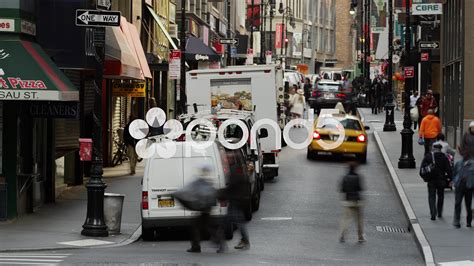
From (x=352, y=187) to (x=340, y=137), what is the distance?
1481 centimetres

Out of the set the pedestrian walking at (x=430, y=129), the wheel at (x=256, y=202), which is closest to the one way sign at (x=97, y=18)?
the wheel at (x=256, y=202)

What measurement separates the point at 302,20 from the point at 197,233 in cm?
11328

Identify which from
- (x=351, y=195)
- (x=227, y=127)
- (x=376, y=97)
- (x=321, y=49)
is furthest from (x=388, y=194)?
(x=321, y=49)

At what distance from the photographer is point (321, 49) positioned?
139 m

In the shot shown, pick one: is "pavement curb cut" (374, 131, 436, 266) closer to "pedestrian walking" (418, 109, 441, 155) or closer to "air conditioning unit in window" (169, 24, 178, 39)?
"pedestrian walking" (418, 109, 441, 155)

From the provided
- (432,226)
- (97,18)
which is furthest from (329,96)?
(97,18)

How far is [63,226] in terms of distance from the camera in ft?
69.7

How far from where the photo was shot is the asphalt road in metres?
16.8

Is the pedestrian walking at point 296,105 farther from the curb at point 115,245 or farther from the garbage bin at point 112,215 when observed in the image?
the garbage bin at point 112,215

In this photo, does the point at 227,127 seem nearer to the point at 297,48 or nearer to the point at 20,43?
the point at 20,43

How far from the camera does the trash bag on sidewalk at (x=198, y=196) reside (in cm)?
1655

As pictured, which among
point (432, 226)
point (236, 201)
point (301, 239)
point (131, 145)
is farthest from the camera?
point (131, 145)

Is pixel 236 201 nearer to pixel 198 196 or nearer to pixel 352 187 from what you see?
pixel 198 196

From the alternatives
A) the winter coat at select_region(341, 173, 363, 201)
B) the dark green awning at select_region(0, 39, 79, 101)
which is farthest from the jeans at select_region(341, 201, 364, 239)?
the dark green awning at select_region(0, 39, 79, 101)
